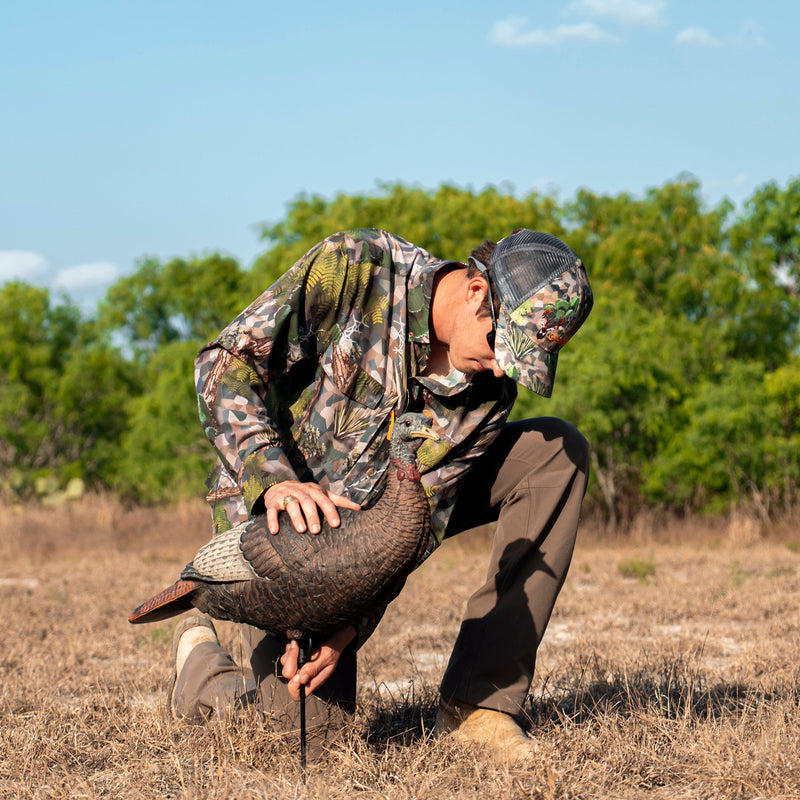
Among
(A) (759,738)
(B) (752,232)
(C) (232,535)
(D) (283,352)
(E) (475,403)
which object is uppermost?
(B) (752,232)

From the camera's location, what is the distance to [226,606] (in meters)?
2.91

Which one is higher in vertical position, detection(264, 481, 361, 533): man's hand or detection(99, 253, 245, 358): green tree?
detection(99, 253, 245, 358): green tree

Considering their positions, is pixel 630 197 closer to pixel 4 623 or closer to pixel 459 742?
pixel 4 623

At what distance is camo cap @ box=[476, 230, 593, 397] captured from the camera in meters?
3.03

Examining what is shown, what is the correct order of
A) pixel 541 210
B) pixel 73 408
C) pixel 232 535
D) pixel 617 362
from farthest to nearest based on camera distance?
pixel 541 210, pixel 73 408, pixel 617 362, pixel 232 535

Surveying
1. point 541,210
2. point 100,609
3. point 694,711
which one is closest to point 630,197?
point 541,210

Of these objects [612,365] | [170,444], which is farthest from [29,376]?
[612,365]

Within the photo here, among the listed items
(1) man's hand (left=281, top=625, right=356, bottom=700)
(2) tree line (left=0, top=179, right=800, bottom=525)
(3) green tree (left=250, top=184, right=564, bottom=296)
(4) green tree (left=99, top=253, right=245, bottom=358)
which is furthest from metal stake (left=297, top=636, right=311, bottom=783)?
(4) green tree (left=99, top=253, right=245, bottom=358)

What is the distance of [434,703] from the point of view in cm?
400

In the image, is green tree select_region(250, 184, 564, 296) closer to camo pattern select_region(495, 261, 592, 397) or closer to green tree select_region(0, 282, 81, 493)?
green tree select_region(0, 282, 81, 493)

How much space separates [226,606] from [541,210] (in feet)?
69.4

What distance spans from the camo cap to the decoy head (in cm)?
46

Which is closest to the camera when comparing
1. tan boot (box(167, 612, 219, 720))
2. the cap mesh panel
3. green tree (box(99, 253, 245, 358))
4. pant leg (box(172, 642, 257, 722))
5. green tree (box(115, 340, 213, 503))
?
the cap mesh panel

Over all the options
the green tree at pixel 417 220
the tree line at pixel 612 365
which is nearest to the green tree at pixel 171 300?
the tree line at pixel 612 365
